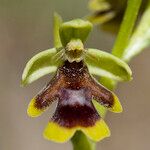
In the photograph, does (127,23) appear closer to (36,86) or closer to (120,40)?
(120,40)

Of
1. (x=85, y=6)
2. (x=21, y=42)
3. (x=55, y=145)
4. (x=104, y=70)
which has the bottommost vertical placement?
(x=104, y=70)

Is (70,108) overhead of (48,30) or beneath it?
beneath

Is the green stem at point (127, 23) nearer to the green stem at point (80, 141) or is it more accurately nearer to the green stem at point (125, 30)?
the green stem at point (125, 30)

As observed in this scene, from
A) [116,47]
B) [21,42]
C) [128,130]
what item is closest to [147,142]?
[128,130]

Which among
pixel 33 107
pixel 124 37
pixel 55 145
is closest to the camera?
pixel 33 107

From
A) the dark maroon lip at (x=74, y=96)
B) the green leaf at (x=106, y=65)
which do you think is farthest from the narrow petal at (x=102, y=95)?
the green leaf at (x=106, y=65)

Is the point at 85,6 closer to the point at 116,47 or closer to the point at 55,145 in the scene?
the point at 55,145

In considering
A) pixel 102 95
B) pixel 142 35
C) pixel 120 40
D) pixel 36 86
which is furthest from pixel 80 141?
pixel 36 86
